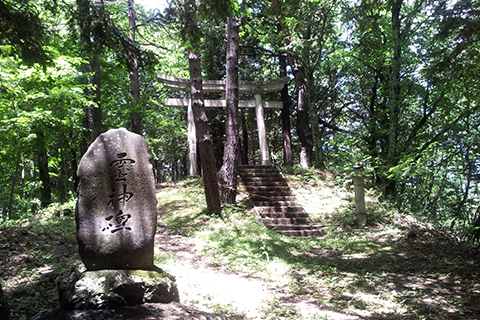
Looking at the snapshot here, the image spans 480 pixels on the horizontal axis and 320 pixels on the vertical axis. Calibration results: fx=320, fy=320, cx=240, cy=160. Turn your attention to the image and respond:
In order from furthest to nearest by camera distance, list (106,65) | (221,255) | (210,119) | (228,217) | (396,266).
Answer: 1. (210,119)
2. (106,65)
3. (228,217)
4. (221,255)
5. (396,266)

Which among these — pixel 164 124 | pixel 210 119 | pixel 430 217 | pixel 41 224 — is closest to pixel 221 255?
pixel 41 224

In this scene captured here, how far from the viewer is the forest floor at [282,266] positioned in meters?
4.17

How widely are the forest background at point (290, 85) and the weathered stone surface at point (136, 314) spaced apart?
3.80 metres

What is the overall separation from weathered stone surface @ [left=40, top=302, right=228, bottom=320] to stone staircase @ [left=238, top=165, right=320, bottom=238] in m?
5.27

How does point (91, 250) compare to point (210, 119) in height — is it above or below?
below

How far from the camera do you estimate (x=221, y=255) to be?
6.39m

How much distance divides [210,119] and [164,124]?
11.6ft

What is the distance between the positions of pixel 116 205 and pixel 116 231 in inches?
12.9

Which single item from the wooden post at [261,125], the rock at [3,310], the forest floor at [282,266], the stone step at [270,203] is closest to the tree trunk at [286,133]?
the wooden post at [261,125]

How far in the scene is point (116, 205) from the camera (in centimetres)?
392

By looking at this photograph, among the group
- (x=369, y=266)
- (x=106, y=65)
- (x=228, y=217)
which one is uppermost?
(x=106, y=65)

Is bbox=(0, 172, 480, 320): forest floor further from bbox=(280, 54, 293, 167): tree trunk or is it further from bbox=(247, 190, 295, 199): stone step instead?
bbox=(280, 54, 293, 167): tree trunk

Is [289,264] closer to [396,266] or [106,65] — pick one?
[396,266]

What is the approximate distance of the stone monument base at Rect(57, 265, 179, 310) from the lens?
10.6ft
